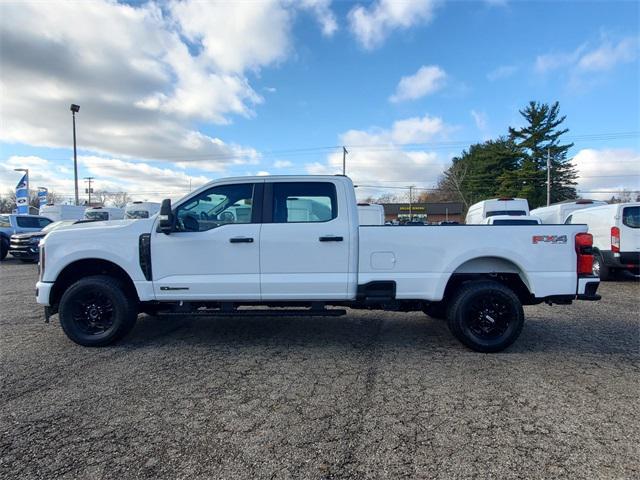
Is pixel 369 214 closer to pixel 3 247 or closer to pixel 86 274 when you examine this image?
pixel 86 274

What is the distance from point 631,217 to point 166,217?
413 inches

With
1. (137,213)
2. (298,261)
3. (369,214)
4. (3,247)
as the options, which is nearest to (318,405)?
(298,261)

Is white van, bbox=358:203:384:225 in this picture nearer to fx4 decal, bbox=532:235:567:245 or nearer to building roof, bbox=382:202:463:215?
fx4 decal, bbox=532:235:567:245

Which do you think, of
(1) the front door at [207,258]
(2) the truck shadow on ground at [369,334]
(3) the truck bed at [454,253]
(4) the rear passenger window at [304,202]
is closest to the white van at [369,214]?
(2) the truck shadow on ground at [369,334]

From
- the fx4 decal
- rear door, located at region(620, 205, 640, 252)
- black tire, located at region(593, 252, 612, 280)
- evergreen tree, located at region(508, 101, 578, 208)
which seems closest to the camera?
the fx4 decal

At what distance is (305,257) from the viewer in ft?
14.7

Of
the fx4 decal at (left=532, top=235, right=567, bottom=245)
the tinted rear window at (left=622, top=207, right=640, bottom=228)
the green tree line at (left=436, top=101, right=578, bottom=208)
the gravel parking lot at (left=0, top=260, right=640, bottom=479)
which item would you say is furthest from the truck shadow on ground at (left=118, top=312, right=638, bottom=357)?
the green tree line at (left=436, top=101, right=578, bottom=208)

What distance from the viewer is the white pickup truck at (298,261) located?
4.43m

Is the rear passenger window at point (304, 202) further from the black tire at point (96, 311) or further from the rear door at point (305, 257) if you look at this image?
the black tire at point (96, 311)

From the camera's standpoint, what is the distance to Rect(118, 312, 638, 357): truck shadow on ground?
4.76m

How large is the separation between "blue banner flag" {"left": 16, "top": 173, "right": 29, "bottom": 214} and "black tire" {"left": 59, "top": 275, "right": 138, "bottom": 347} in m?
25.9

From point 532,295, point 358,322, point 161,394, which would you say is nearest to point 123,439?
point 161,394

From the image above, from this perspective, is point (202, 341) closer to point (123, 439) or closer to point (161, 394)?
point (161, 394)

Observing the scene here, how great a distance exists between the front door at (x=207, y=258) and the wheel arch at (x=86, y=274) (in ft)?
1.62
